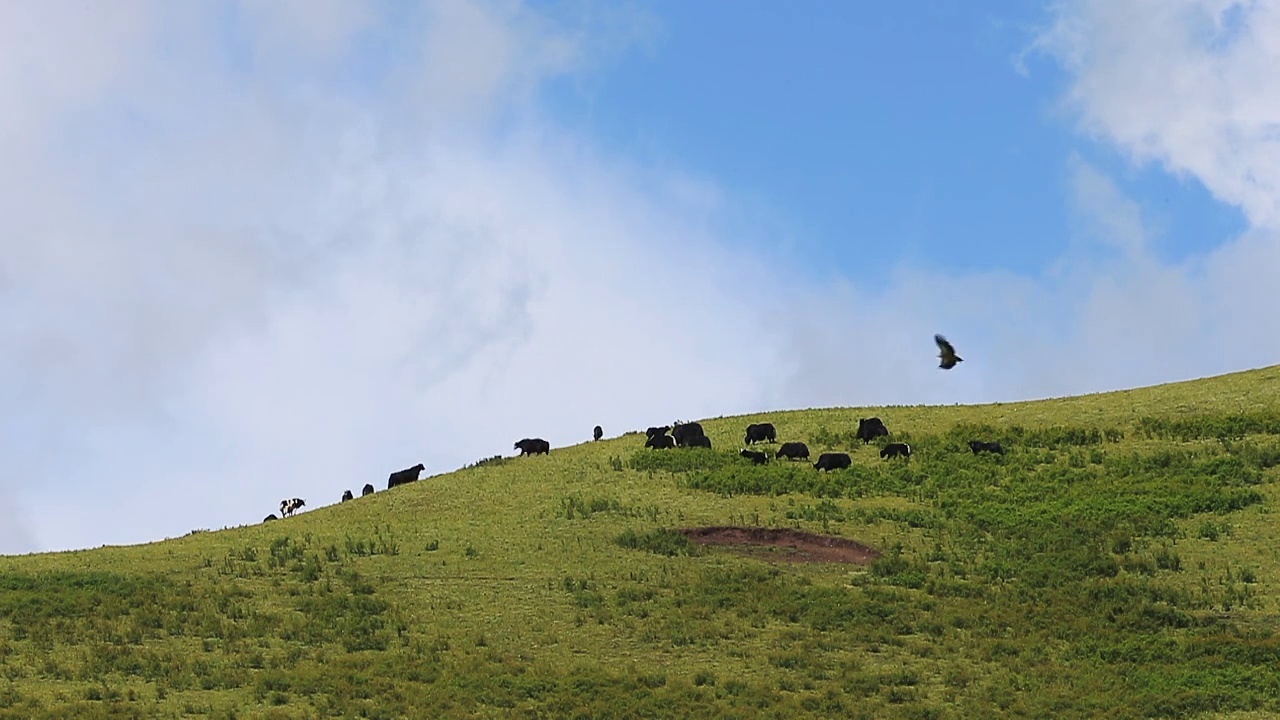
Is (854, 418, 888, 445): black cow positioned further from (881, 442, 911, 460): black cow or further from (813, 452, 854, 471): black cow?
(813, 452, 854, 471): black cow

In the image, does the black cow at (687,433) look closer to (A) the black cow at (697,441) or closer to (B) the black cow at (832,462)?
(A) the black cow at (697,441)

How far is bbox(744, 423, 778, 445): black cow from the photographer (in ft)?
198

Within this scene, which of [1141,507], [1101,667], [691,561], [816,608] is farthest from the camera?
[1141,507]

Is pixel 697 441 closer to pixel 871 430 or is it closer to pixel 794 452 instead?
pixel 794 452

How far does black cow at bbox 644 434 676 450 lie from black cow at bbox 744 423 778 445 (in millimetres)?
2810

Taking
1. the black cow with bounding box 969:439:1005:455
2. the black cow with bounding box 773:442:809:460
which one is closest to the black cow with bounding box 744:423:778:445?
the black cow with bounding box 773:442:809:460

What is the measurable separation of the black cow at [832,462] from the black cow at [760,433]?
568 centimetres

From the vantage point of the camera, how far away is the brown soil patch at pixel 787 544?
4494cm

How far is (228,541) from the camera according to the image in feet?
159

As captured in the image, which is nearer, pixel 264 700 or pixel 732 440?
pixel 264 700

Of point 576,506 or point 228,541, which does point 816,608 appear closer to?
point 576,506

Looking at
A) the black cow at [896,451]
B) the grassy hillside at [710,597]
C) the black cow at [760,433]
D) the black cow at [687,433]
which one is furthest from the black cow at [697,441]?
the black cow at [896,451]

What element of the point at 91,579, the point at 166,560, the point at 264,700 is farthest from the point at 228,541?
the point at 264,700

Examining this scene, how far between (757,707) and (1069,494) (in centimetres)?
2125
